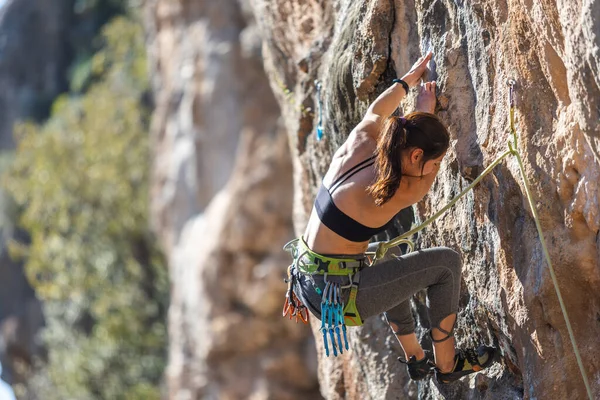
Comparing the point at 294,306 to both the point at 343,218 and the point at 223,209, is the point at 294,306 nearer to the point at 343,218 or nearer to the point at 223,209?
the point at 343,218

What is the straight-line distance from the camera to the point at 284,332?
12992 millimetres

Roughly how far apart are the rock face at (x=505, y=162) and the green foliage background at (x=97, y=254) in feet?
41.0

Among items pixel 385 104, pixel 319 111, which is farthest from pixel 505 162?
pixel 319 111

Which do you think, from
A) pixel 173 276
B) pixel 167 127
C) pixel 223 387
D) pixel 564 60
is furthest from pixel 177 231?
pixel 564 60

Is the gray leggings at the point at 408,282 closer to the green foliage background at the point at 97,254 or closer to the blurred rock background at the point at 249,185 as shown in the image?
the blurred rock background at the point at 249,185

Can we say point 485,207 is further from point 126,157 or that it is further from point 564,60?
point 126,157

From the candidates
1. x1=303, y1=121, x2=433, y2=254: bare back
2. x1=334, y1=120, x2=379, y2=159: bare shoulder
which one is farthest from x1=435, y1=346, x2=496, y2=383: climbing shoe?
x1=334, y1=120, x2=379, y2=159: bare shoulder

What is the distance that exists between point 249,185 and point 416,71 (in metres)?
Result: 8.97

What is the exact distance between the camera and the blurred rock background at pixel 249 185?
3.93 metres

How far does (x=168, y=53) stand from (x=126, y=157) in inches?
131

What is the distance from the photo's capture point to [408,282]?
14.0 ft

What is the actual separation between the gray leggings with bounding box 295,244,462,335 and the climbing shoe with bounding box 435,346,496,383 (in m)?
0.22

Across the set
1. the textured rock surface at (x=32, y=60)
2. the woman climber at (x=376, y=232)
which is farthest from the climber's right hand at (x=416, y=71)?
the textured rock surface at (x=32, y=60)

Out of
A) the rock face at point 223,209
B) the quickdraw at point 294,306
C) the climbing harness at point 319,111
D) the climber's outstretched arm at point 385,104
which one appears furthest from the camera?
the rock face at point 223,209
